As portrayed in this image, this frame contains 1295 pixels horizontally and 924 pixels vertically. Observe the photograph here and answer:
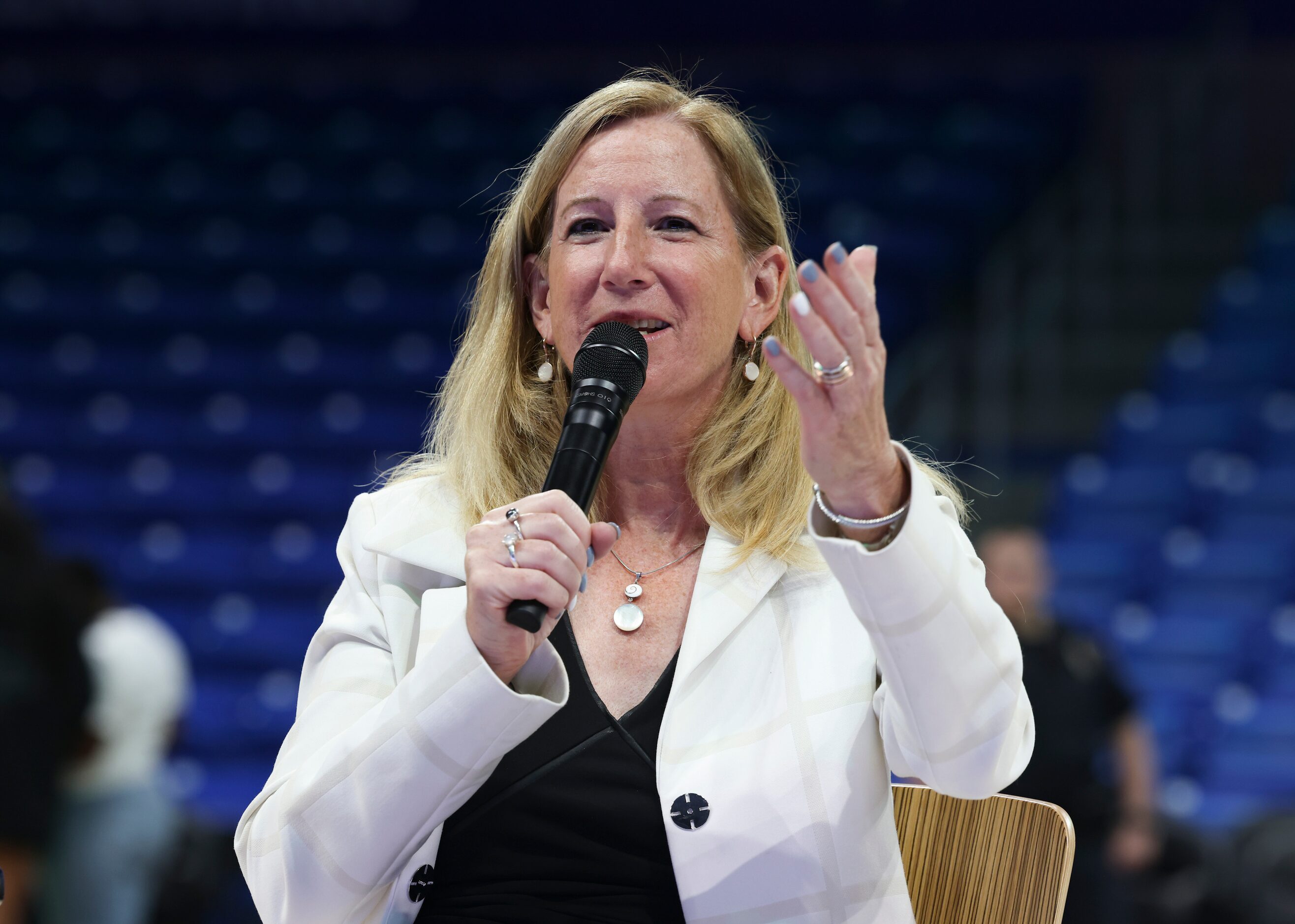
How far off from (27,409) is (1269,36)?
6.36 m

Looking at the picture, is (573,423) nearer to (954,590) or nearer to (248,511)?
→ (954,590)

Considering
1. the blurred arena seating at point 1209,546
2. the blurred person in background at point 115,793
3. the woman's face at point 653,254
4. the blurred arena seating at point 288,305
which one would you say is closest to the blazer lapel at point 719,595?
the woman's face at point 653,254

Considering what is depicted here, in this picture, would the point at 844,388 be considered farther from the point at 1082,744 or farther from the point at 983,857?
the point at 1082,744

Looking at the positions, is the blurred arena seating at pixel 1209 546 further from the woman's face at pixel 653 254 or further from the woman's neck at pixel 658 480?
the woman's face at pixel 653 254

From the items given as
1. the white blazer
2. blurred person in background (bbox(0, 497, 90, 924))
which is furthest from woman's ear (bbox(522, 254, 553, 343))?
blurred person in background (bbox(0, 497, 90, 924))

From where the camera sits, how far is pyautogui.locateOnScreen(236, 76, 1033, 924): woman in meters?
1.34

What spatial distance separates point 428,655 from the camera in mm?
1409

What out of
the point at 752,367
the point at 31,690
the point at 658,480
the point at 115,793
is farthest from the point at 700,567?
the point at 115,793

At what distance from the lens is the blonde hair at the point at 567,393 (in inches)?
70.5

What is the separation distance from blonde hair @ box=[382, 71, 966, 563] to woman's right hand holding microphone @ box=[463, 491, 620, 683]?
1.41 ft

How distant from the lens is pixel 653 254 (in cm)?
168

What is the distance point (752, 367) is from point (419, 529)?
46 cm

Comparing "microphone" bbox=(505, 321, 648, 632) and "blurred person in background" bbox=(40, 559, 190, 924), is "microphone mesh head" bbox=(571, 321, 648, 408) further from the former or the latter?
"blurred person in background" bbox=(40, 559, 190, 924)

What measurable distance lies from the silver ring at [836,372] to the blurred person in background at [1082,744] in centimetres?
246
